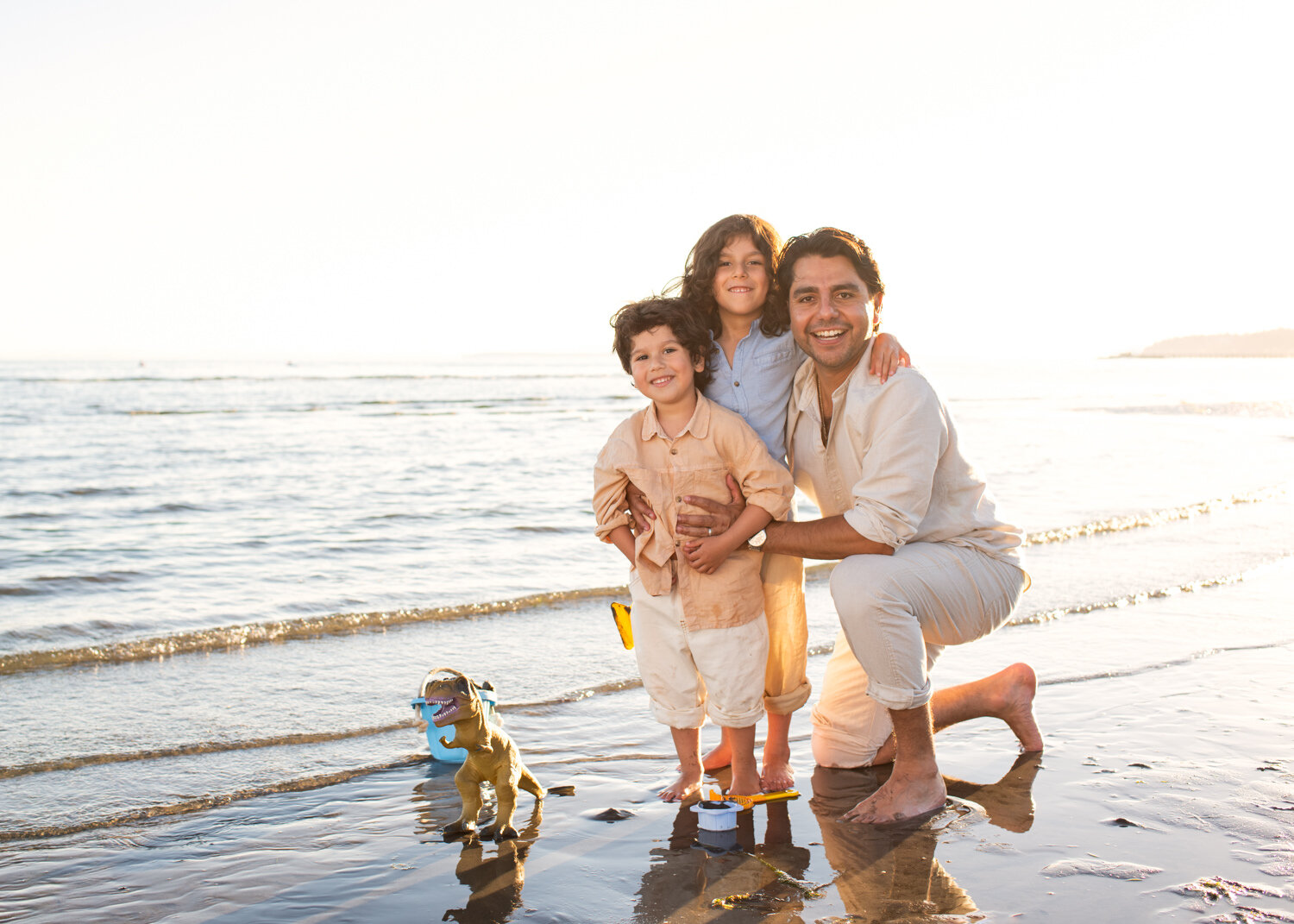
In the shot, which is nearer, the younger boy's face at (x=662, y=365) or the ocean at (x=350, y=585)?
the younger boy's face at (x=662, y=365)

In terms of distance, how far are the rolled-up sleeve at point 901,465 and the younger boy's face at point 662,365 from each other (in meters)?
0.77

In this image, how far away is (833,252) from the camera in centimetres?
389

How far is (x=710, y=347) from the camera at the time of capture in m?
4.12

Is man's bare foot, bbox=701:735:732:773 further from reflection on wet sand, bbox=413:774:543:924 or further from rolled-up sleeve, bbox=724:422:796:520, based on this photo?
rolled-up sleeve, bbox=724:422:796:520

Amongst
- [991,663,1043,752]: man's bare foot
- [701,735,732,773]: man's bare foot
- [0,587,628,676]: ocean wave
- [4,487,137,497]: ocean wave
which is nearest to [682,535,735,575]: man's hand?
[701,735,732,773]: man's bare foot

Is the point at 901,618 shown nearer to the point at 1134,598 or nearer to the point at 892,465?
the point at 892,465

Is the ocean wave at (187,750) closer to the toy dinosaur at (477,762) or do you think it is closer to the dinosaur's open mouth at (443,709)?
the toy dinosaur at (477,762)

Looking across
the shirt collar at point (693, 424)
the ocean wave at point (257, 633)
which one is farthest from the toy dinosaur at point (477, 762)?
the ocean wave at point (257, 633)

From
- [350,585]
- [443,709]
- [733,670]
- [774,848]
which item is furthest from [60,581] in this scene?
[774,848]

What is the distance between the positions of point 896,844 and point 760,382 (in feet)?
6.01

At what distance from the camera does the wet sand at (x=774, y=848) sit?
289 centimetres

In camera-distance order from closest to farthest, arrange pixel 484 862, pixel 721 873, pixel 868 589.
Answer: pixel 721 873
pixel 484 862
pixel 868 589

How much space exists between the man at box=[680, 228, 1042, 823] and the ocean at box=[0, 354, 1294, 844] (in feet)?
2.53

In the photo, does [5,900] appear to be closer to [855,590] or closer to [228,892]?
[228,892]
